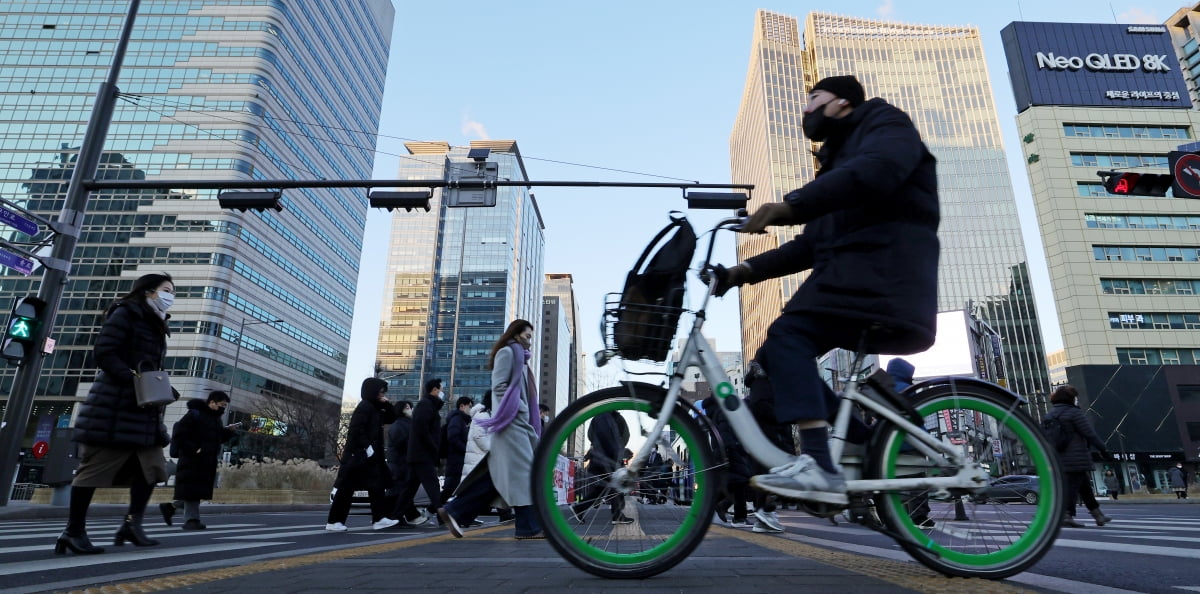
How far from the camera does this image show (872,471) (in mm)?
2129

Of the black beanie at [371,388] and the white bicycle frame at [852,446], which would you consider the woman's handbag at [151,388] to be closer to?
the black beanie at [371,388]

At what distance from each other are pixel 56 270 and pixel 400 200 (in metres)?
5.41

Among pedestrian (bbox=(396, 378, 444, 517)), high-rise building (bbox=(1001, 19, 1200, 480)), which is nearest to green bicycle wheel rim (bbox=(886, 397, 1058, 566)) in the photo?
pedestrian (bbox=(396, 378, 444, 517))

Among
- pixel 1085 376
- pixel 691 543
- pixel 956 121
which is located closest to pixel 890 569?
pixel 691 543

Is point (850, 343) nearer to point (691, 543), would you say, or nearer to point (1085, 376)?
point (691, 543)

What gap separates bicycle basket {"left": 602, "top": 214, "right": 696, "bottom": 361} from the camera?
7.32 ft

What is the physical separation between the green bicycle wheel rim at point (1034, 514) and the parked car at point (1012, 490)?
0.04m

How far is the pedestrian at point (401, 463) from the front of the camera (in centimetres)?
749

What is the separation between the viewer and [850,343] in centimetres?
216

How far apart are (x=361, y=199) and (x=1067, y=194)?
3299 inches

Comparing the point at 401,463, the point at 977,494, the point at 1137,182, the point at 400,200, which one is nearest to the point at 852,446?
the point at 977,494

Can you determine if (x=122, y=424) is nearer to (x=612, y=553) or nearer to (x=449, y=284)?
Result: (x=612, y=553)

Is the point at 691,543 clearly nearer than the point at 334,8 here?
Yes

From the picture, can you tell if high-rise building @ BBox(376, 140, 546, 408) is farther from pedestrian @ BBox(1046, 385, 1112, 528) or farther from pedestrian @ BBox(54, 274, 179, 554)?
pedestrian @ BBox(54, 274, 179, 554)
